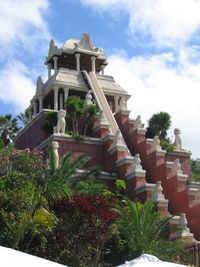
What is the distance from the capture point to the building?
893 inches

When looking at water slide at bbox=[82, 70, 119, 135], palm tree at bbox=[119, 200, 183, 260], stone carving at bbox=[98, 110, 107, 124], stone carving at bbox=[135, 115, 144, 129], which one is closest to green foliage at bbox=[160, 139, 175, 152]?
stone carving at bbox=[135, 115, 144, 129]

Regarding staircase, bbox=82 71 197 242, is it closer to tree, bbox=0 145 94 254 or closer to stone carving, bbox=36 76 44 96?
tree, bbox=0 145 94 254

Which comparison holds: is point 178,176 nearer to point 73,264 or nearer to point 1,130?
point 73,264

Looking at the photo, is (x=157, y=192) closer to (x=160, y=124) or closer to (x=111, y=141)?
(x=111, y=141)

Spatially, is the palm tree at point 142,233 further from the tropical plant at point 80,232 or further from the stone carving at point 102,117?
the stone carving at point 102,117

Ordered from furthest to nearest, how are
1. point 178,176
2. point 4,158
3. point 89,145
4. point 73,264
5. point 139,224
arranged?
point 89,145 → point 178,176 → point 4,158 → point 139,224 → point 73,264

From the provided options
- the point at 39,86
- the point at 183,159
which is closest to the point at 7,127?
the point at 39,86

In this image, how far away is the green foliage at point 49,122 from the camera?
27938mm

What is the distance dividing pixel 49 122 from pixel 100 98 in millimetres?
4663

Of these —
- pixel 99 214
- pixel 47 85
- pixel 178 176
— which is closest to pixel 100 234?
pixel 99 214

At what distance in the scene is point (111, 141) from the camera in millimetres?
25656

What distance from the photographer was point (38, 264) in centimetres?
752

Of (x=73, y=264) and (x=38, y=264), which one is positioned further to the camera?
(x=73, y=264)

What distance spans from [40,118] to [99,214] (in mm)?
14759
